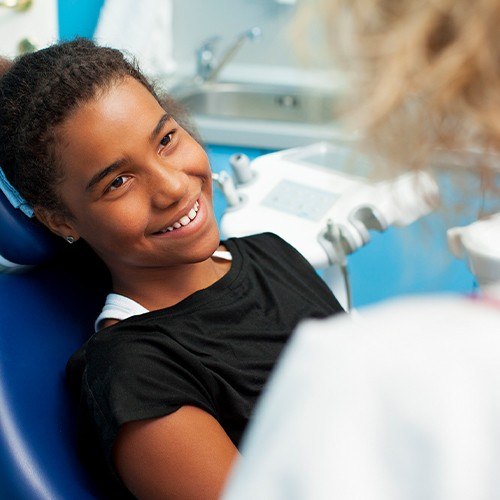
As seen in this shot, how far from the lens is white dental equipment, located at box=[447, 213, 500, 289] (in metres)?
0.57

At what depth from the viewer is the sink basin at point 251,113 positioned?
2.38m

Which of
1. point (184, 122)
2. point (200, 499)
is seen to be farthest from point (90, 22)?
point (200, 499)

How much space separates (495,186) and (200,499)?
535mm

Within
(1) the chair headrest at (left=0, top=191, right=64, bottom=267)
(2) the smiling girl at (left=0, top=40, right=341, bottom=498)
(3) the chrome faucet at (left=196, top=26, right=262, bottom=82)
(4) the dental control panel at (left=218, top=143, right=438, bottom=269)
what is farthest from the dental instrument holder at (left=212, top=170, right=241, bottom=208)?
(3) the chrome faucet at (left=196, top=26, right=262, bottom=82)

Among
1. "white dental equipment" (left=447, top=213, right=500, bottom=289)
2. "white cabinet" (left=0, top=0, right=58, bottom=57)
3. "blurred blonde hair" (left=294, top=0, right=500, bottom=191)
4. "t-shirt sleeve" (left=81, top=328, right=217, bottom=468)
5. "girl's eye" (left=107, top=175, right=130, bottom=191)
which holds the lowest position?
"t-shirt sleeve" (left=81, top=328, right=217, bottom=468)

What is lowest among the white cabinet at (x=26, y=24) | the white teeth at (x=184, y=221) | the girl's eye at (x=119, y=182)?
the white teeth at (x=184, y=221)

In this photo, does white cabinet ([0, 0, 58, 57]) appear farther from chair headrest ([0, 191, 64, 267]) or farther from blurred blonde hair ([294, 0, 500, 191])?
blurred blonde hair ([294, 0, 500, 191])

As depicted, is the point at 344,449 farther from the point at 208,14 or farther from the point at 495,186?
the point at 208,14

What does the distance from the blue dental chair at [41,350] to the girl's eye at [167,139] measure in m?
0.21

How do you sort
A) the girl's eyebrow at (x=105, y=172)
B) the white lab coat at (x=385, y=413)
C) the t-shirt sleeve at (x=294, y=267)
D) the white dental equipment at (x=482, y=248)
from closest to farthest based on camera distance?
the white lab coat at (x=385, y=413) → the white dental equipment at (x=482, y=248) → the girl's eyebrow at (x=105, y=172) → the t-shirt sleeve at (x=294, y=267)

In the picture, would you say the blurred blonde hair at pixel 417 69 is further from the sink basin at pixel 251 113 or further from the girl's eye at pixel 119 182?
the sink basin at pixel 251 113

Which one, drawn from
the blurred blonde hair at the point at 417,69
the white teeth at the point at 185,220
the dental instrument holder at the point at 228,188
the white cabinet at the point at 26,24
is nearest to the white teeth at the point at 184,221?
the white teeth at the point at 185,220

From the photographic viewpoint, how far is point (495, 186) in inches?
20.9

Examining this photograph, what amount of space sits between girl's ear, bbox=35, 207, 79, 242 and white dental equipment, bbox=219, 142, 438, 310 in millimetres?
396
